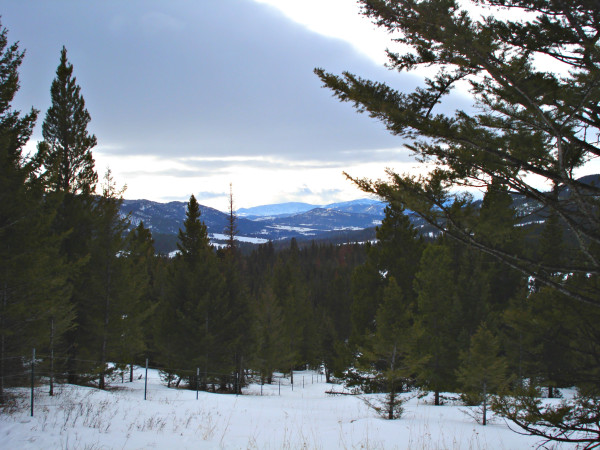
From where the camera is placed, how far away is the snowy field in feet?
23.5

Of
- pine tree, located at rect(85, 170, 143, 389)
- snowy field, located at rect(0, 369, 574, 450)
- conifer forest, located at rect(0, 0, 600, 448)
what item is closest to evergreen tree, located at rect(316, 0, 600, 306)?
conifer forest, located at rect(0, 0, 600, 448)

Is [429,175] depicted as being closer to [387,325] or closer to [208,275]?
[387,325]

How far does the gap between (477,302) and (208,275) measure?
14613 mm

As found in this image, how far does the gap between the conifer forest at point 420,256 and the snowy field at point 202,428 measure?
1.27m

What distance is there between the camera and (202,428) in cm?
917

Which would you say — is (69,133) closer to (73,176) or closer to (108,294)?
(73,176)

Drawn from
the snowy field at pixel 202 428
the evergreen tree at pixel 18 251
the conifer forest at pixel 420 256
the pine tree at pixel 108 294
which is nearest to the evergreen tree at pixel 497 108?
the conifer forest at pixel 420 256

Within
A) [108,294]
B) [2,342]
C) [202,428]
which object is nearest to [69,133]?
[108,294]

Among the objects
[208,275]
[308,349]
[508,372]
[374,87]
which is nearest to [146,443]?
[374,87]

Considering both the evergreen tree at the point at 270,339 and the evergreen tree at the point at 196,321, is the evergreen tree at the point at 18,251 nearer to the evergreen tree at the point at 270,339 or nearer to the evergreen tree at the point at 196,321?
the evergreen tree at the point at 196,321

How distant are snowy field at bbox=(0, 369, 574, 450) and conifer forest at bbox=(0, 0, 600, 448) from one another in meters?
1.27

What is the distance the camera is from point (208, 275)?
20.1 meters

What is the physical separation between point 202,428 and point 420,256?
15136 millimetres

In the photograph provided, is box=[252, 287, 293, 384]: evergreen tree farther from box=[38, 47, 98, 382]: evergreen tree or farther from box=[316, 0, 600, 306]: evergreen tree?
box=[316, 0, 600, 306]: evergreen tree
